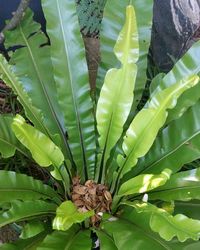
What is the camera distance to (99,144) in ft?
3.70

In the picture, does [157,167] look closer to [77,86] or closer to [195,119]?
[195,119]

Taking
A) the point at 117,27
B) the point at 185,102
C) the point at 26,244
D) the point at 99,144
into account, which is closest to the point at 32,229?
the point at 26,244

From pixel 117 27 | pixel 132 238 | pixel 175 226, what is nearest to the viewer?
pixel 175 226

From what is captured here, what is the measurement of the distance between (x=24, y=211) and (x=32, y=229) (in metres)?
0.07

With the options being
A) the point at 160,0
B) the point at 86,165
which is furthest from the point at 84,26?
the point at 86,165

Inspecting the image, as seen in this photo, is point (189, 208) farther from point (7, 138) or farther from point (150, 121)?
point (7, 138)

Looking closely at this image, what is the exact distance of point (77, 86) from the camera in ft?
3.84

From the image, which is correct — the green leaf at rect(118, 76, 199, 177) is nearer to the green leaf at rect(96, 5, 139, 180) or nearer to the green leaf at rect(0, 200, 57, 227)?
the green leaf at rect(96, 5, 139, 180)

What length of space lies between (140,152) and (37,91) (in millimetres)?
389

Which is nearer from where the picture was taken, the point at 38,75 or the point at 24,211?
the point at 24,211

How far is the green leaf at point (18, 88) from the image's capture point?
40.7 inches

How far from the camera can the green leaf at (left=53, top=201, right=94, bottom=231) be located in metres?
0.87

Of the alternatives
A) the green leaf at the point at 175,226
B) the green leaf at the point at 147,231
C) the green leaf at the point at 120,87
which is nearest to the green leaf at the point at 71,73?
the green leaf at the point at 120,87

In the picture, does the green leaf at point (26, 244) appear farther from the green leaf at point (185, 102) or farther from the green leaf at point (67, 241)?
the green leaf at point (185, 102)
